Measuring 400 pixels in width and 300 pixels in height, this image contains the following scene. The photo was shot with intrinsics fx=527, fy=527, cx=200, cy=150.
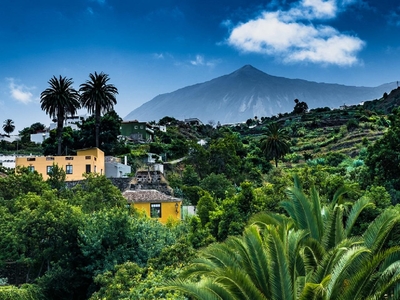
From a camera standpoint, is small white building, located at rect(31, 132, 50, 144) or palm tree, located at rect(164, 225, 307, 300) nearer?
palm tree, located at rect(164, 225, 307, 300)

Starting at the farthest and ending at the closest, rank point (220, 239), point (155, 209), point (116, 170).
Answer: point (116, 170)
point (155, 209)
point (220, 239)

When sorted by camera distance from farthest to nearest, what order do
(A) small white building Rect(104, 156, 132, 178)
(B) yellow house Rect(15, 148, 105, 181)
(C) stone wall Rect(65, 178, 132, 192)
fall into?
1. (A) small white building Rect(104, 156, 132, 178)
2. (B) yellow house Rect(15, 148, 105, 181)
3. (C) stone wall Rect(65, 178, 132, 192)

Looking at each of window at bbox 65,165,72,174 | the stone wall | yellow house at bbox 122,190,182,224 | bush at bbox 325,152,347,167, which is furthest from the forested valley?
bush at bbox 325,152,347,167

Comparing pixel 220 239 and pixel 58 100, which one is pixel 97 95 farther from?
pixel 220 239

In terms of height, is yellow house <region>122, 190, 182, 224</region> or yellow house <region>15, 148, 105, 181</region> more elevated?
yellow house <region>15, 148, 105, 181</region>

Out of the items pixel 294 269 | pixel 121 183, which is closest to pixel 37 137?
pixel 121 183

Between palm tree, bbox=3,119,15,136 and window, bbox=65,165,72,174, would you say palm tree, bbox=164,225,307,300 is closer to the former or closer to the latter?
window, bbox=65,165,72,174

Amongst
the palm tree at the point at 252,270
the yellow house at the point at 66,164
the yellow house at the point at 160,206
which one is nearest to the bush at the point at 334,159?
the yellow house at the point at 66,164

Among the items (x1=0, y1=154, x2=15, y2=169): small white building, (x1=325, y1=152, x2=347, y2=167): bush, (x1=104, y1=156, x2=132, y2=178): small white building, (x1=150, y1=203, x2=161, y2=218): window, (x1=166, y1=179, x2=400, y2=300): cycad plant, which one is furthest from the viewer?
(x1=0, y1=154, x2=15, y2=169): small white building

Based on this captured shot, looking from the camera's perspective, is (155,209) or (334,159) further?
(334,159)

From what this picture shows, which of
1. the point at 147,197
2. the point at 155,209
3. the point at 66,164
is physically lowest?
the point at 155,209

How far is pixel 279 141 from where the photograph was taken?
238ft

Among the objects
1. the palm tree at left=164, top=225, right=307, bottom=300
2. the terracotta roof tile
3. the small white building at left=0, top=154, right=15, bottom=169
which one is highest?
the small white building at left=0, top=154, right=15, bottom=169

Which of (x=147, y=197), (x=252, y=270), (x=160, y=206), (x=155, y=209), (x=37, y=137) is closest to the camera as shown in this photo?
(x=252, y=270)
